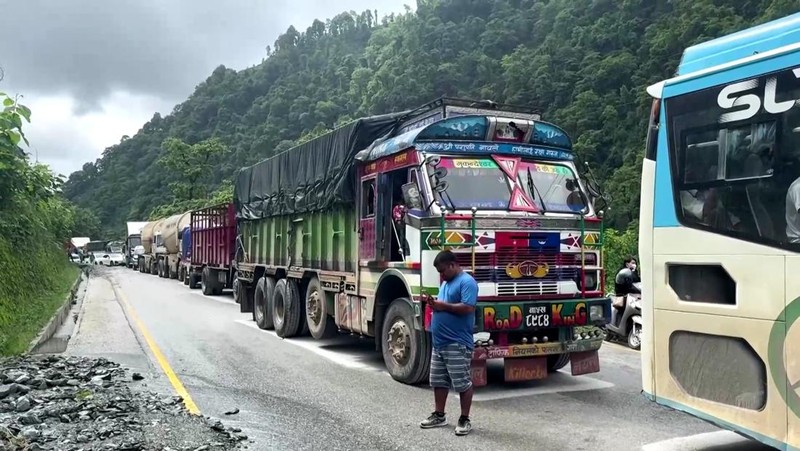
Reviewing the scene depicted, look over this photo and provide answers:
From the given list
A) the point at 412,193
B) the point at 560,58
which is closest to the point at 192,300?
the point at 412,193

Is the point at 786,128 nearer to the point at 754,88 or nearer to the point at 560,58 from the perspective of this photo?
the point at 754,88

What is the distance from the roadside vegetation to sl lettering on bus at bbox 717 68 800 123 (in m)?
9.11

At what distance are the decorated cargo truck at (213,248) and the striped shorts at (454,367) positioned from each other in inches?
561

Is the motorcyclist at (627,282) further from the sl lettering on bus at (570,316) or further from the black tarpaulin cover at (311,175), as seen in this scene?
the black tarpaulin cover at (311,175)

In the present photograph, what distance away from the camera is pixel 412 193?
763 centimetres

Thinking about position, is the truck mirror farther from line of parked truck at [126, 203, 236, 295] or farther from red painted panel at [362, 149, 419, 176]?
line of parked truck at [126, 203, 236, 295]

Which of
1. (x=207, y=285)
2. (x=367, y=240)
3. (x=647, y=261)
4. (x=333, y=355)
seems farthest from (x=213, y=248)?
(x=647, y=261)

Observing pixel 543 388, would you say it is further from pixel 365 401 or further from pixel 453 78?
pixel 453 78

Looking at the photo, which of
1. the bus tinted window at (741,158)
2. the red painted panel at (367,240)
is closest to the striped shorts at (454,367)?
the bus tinted window at (741,158)

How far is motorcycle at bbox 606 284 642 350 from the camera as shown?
34.0 feet

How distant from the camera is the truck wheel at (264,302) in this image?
13039mm

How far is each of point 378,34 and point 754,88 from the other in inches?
4245

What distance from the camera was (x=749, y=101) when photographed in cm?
420

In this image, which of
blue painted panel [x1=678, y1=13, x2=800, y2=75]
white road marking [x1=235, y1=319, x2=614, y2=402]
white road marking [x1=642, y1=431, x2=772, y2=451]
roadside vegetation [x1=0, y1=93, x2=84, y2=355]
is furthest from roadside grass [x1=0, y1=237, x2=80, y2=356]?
blue painted panel [x1=678, y1=13, x2=800, y2=75]
